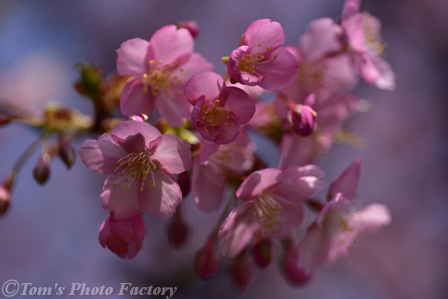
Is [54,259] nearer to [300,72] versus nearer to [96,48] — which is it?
[96,48]

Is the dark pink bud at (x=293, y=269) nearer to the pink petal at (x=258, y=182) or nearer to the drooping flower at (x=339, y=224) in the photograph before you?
the drooping flower at (x=339, y=224)

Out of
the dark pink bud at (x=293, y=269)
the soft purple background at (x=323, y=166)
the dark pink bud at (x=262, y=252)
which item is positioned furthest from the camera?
the soft purple background at (x=323, y=166)

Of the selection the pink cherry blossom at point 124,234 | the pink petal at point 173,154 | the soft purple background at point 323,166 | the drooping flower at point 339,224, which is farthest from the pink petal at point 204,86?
the soft purple background at point 323,166

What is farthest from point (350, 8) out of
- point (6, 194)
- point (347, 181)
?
point (6, 194)

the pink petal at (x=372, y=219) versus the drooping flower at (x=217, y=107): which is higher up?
the drooping flower at (x=217, y=107)

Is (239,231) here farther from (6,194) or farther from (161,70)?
(6,194)
